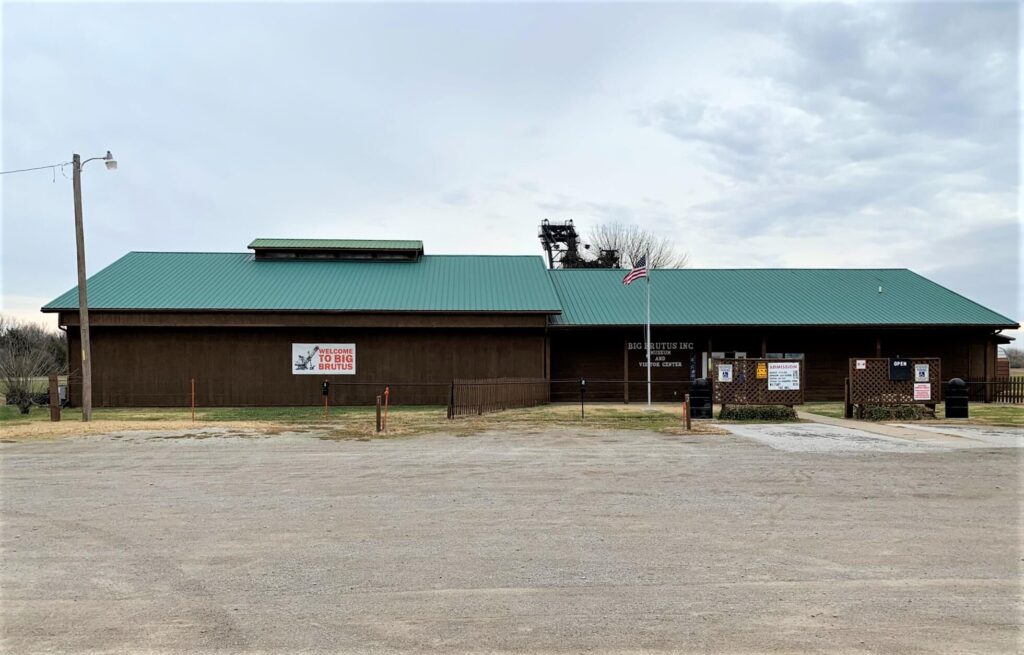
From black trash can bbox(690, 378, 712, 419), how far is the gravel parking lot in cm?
754

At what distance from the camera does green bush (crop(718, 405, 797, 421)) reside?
62.1ft

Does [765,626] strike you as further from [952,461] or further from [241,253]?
[241,253]

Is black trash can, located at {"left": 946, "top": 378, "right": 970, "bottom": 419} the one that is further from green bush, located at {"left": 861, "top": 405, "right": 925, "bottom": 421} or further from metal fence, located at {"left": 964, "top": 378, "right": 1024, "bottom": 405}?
metal fence, located at {"left": 964, "top": 378, "right": 1024, "bottom": 405}

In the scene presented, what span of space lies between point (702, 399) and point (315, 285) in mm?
15752

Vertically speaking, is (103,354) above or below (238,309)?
below

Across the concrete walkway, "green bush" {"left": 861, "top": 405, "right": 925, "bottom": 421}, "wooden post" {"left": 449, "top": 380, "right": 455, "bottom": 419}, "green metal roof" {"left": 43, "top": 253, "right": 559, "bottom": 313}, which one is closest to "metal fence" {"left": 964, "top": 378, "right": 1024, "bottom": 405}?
"green bush" {"left": 861, "top": 405, "right": 925, "bottom": 421}

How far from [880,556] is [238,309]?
22694 millimetres

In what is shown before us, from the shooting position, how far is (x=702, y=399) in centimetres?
1944

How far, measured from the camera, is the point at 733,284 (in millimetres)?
31125

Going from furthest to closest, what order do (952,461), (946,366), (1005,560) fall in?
(946,366), (952,461), (1005,560)

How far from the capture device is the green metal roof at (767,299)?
1067 inches

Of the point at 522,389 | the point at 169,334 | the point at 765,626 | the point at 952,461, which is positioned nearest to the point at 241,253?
the point at 169,334

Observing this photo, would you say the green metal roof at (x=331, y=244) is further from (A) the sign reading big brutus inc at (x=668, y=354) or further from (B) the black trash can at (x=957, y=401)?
(B) the black trash can at (x=957, y=401)

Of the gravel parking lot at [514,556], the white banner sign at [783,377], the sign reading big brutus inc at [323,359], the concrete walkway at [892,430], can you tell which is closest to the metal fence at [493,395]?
the sign reading big brutus inc at [323,359]
